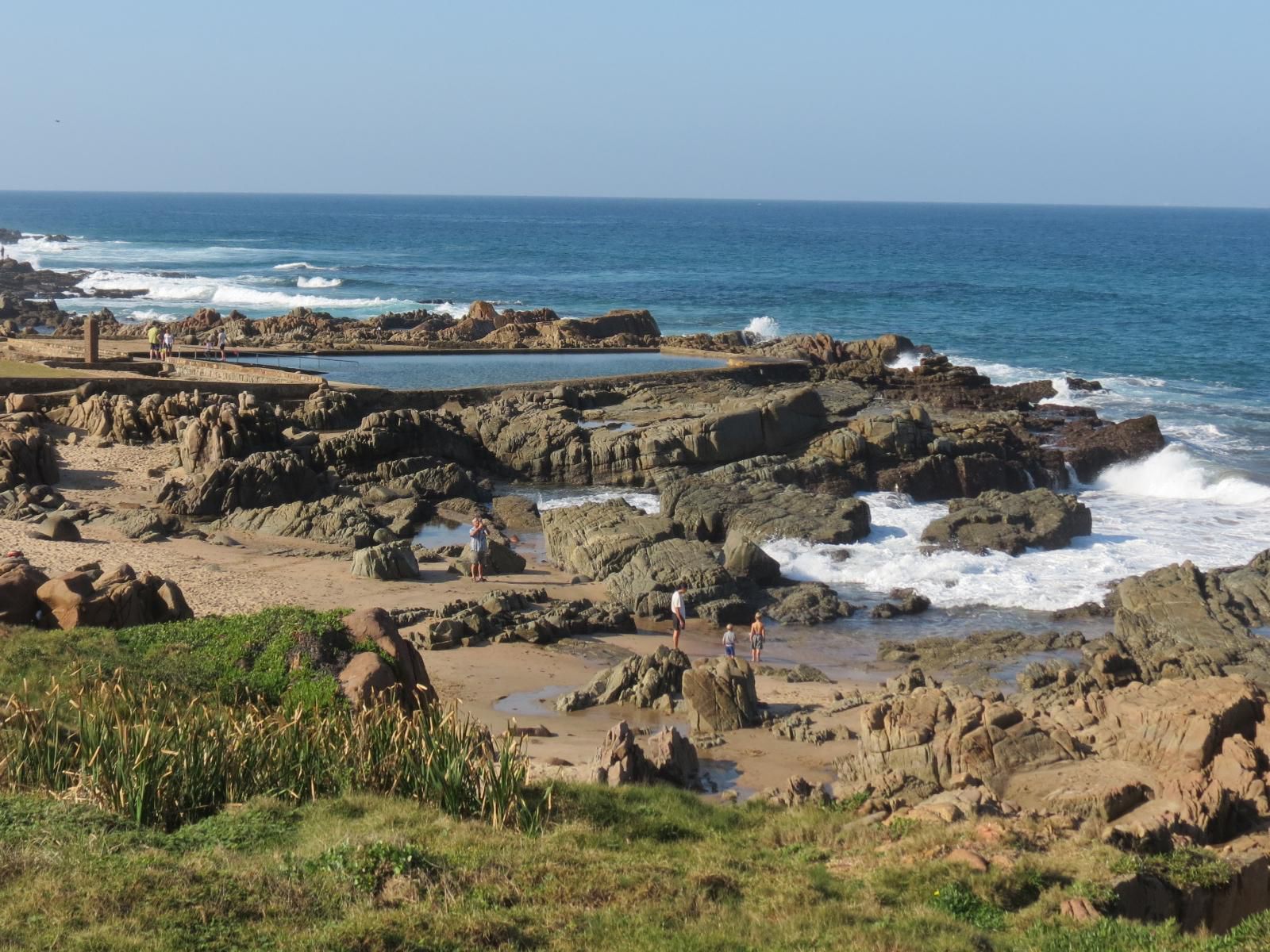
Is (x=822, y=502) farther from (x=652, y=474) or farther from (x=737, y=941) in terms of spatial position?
(x=737, y=941)

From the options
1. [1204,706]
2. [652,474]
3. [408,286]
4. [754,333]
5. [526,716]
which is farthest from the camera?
[408,286]

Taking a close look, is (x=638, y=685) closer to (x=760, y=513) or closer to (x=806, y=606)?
(x=806, y=606)

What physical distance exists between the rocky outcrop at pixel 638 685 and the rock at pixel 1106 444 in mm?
18810

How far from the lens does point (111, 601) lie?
16594mm

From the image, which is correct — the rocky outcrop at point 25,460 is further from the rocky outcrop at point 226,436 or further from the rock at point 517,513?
the rock at point 517,513

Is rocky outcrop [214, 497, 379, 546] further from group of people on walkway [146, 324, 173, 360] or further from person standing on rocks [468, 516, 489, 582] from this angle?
group of people on walkway [146, 324, 173, 360]

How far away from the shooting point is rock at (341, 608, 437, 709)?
13.8 metres

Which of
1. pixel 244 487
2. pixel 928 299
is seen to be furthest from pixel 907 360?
pixel 244 487

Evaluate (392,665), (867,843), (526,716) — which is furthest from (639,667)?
(867,843)

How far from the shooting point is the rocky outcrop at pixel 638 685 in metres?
17.3

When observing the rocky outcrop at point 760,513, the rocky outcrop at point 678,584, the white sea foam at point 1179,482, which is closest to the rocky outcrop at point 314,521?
the rocky outcrop at point 678,584

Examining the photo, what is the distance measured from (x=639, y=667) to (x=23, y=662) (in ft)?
25.1

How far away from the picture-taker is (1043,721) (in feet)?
45.9

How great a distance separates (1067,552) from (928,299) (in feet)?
179
